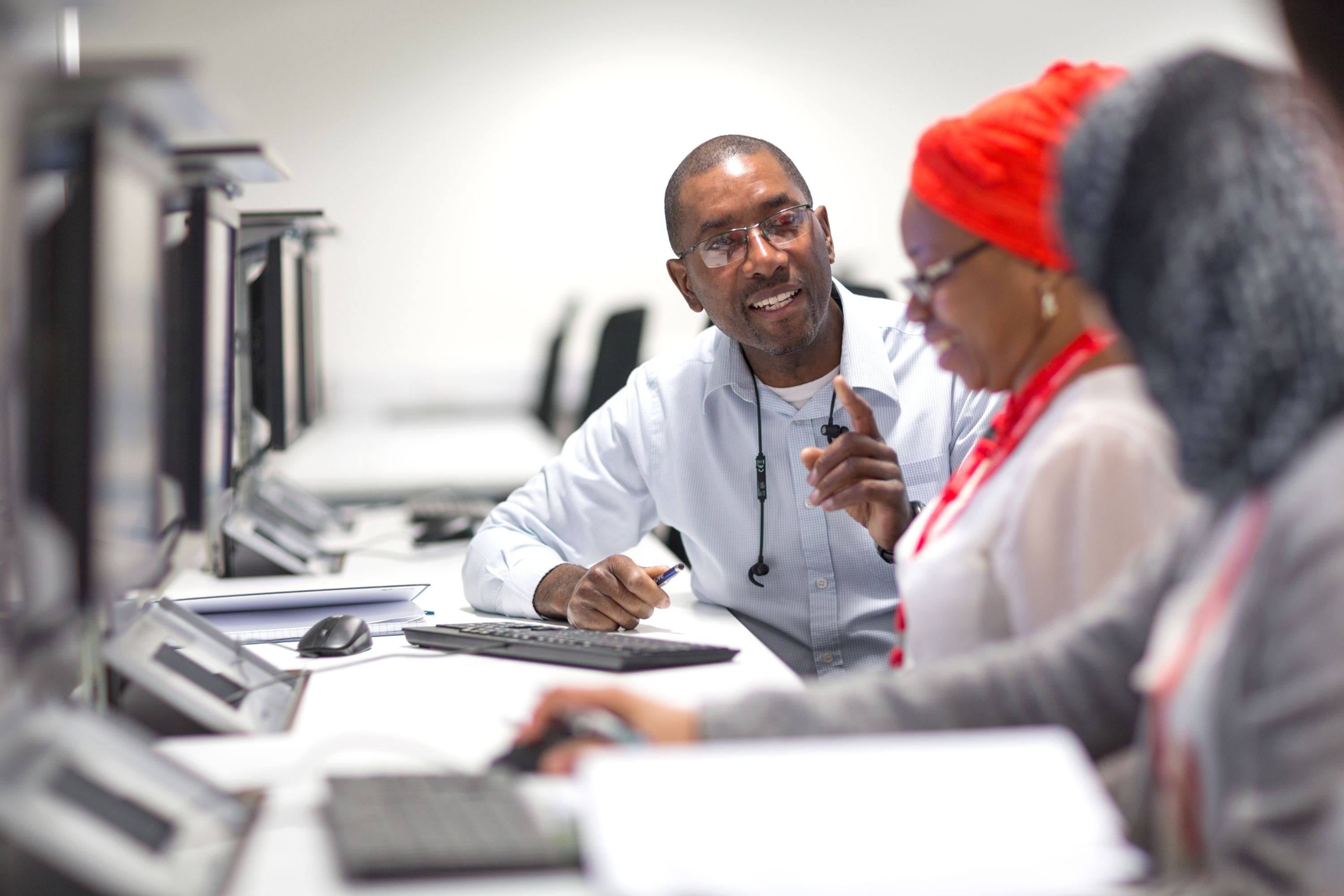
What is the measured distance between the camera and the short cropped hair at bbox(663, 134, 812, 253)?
6.65ft

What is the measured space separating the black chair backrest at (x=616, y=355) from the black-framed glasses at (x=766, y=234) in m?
0.89

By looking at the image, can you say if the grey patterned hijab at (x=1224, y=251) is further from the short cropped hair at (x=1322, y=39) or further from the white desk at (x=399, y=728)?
the white desk at (x=399, y=728)

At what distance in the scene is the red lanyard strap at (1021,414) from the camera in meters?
1.08

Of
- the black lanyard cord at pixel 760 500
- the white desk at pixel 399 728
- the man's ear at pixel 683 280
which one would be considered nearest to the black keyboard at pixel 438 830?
the white desk at pixel 399 728

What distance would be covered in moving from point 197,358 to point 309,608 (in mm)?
603

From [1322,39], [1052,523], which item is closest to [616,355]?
[1052,523]

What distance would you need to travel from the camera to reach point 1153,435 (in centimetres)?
98

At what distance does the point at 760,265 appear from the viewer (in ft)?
6.41

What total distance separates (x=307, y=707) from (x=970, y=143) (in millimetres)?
871

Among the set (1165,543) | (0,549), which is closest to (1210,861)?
(1165,543)

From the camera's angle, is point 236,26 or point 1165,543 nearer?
point 1165,543

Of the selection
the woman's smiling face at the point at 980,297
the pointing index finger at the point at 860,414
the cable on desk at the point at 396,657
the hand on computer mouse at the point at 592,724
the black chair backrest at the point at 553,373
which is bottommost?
the black chair backrest at the point at 553,373

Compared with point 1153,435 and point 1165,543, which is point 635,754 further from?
point 1153,435

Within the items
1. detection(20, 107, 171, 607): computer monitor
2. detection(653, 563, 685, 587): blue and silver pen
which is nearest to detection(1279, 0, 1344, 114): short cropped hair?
detection(20, 107, 171, 607): computer monitor
